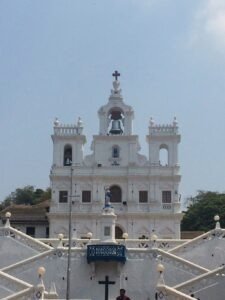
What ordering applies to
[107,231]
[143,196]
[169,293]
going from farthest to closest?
[143,196] < [107,231] < [169,293]

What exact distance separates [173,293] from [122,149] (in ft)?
90.8

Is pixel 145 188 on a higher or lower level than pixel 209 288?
higher

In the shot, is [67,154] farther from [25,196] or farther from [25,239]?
[25,196]

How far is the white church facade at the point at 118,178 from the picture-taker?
5284 centimetres

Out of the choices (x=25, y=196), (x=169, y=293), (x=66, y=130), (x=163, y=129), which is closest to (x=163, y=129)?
(x=163, y=129)

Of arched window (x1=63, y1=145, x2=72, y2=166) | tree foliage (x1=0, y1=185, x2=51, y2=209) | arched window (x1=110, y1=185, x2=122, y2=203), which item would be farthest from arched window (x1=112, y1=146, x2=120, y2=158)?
tree foliage (x1=0, y1=185, x2=51, y2=209)

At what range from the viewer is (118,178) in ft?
179

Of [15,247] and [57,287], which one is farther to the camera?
[15,247]

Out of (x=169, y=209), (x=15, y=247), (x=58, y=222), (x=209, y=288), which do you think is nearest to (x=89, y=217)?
(x=58, y=222)

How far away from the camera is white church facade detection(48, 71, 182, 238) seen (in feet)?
173

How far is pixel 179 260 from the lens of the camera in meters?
35.6

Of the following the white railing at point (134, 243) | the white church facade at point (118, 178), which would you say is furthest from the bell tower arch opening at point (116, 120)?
the white railing at point (134, 243)

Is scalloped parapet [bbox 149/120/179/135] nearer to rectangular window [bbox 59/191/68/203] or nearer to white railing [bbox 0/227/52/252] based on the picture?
rectangular window [bbox 59/191/68/203]

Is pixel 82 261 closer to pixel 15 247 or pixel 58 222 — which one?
pixel 15 247
